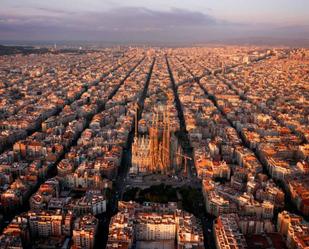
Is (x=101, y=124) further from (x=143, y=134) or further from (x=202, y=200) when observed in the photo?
(x=202, y=200)

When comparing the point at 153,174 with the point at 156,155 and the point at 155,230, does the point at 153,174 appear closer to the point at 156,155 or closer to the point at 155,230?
the point at 156,155

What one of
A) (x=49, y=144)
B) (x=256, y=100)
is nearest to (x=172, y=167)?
(x=49, y=144)

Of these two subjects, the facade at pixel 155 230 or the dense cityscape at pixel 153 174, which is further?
the dense cityscape at pixel 153 174

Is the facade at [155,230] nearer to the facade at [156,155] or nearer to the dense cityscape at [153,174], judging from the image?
the dense cityscape at [153,174]

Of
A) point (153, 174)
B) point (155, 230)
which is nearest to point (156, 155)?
Result: point (153, 174)

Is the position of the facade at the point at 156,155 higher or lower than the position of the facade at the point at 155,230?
higher

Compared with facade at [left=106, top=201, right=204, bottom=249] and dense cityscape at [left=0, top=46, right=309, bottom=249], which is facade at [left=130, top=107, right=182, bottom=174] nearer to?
dense cityscape at [left=0, top=46, right=309, bottom=249]

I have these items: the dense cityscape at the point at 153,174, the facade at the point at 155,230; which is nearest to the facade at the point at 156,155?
the dense cityscape at the point at 153,174

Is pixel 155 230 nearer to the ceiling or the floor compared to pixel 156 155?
nearer to the floor

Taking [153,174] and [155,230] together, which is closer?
[155,230]
